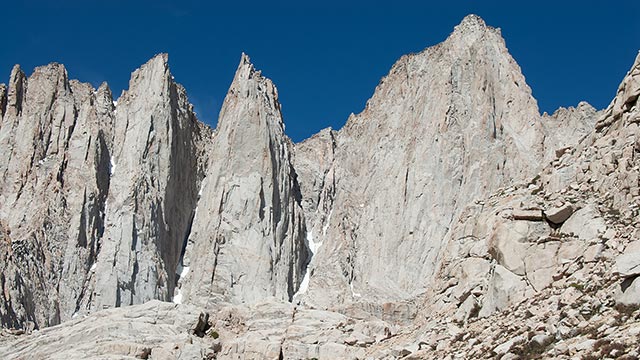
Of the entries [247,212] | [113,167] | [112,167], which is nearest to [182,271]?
[247,212]

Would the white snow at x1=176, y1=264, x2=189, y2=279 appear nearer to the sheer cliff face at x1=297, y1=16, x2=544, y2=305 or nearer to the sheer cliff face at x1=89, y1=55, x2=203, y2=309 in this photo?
the sheer cliff face at x1=89, y1=55, x2=203, y2=309

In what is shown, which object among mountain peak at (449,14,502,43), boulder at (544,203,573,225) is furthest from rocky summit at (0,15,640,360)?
boulder at (544,203,573,225)

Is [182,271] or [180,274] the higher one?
[182,271]

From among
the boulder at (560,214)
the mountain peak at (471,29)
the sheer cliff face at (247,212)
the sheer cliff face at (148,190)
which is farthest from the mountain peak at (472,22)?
the boulder at (560,214)

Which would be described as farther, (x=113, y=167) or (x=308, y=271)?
(x=113, y=167)

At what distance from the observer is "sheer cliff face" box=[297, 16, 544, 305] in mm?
81938

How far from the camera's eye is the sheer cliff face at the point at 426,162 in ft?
269

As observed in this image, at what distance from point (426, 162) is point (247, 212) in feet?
51.0

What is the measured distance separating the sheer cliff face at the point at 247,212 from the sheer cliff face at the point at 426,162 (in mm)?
3690

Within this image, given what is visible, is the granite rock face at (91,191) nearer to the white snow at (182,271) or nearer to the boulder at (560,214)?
the white snow at (182,271)

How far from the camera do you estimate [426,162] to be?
86.6m

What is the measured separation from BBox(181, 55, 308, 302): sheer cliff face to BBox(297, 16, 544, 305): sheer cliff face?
3690 mm

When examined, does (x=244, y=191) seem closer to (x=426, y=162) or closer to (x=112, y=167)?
(x=112, y=167)

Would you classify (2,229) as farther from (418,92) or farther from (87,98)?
(418,92)
